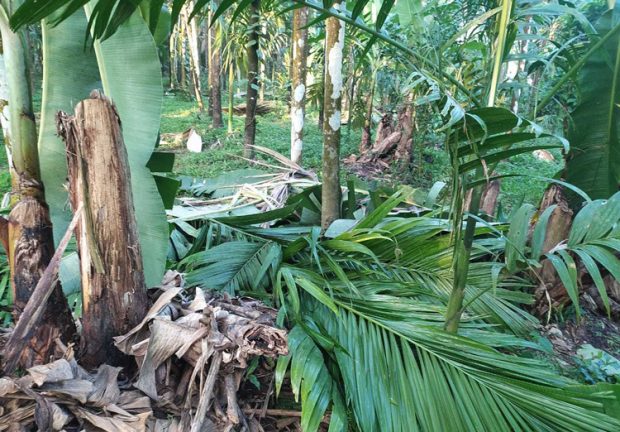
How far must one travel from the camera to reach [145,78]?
138 cm

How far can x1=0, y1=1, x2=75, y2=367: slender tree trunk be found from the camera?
1.18 metres

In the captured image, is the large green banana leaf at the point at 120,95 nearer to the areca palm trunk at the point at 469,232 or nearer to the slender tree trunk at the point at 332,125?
the areca palm trunk at the point at 469,232

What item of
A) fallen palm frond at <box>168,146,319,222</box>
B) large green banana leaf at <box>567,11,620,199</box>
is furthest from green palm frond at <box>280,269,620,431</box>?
fallen palm frond at <box>168,146,319,222</box>

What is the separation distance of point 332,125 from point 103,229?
164 cm

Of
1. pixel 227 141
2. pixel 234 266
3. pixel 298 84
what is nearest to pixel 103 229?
pixel 234 266

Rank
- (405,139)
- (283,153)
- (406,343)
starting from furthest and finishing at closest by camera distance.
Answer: (283,153) < (405,139) < (406,343)

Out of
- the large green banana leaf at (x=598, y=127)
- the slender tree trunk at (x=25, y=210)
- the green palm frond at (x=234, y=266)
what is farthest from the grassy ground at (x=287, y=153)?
the slender tree trunk at (x=25, y=210)

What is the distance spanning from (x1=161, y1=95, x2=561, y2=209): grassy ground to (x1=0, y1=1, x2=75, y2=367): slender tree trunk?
2322 mm

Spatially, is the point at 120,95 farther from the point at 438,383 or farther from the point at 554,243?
the point at 554,243

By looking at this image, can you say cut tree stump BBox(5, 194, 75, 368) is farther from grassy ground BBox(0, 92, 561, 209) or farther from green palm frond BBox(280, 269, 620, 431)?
grassy ground BBox(0, 92, 561, 209)

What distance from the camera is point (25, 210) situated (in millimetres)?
1190

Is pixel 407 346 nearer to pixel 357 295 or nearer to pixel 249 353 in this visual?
pixel 357 295

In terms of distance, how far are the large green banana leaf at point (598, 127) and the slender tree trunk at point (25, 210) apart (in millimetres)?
2044

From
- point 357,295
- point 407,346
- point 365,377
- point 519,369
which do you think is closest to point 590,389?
point 519,369
